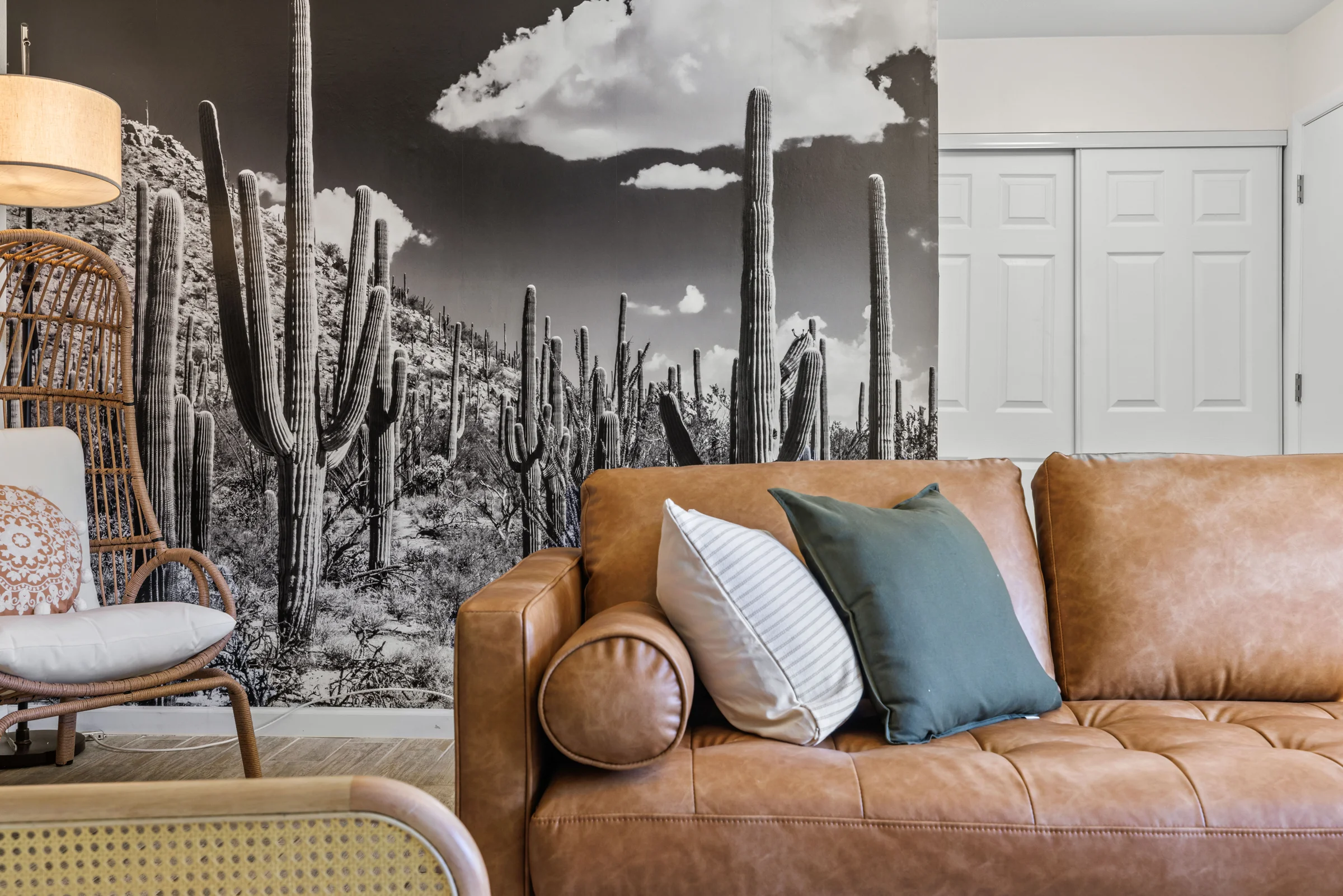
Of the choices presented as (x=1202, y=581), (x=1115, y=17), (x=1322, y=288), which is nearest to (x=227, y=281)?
(x=1202, y=581)

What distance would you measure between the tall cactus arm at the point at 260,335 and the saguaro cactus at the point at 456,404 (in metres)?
0.49

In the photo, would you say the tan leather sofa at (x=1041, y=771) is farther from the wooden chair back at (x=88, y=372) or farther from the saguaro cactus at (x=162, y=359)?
the saguaro cactus at (x=162, y=359)

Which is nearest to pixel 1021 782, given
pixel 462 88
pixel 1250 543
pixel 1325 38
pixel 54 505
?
pixel 1250 543

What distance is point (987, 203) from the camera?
338 centimetres

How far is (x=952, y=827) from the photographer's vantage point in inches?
43.6

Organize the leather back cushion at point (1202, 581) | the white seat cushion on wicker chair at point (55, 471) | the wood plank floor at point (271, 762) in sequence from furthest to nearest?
1. the wood plank floor at point (271, 762)
2. the white seat cushion on wicker chair at point (55, 471)
3. the leather back cushion at point (1202, 581)

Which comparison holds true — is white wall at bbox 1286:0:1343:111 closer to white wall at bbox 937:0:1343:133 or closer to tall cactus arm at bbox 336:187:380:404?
white wall at bbox 937:0:1343:133

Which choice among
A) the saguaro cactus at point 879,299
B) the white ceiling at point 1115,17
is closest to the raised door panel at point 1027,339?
the white ceiling at point 1115,17

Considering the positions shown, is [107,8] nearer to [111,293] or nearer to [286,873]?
[111,293]

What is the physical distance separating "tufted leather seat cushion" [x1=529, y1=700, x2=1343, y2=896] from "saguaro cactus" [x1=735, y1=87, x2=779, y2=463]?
1560 mm

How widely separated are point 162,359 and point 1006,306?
2980mm

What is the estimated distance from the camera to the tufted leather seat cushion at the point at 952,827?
1086mm

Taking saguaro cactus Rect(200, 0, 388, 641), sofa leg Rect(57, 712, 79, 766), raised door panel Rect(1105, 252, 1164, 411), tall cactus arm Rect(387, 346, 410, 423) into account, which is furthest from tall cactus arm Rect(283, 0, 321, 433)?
raised door panel Rect(1105, 252, 1164, 411)

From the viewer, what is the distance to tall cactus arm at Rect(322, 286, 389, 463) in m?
2.71
